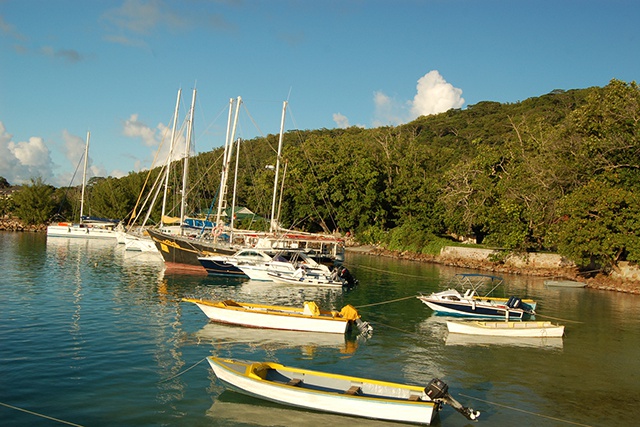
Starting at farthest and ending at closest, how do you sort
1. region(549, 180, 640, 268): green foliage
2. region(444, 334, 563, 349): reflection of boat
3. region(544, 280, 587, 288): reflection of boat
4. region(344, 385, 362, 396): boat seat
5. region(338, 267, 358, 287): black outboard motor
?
region(544, 280, 587, 288): reflection of boat < region(549, 180, 640, 268): green foliage < region(338, 267, 358, 287): black outboard motor < region(444, 334, 563, 349): reflection of boat < region(344, 385, 362, 396): boat seat

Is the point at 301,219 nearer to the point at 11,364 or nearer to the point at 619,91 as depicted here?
the point at 619,91

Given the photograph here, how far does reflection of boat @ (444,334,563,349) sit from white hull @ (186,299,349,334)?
219 inches

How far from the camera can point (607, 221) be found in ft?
152

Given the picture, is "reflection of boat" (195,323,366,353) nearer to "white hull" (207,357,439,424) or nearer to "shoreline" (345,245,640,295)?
"white hull" (207,357,439,424)

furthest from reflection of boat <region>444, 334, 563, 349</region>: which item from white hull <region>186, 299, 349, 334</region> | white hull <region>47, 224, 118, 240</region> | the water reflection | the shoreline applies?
white hull <region>47, 224, 118, 240</region>

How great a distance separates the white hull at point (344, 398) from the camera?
561 inches

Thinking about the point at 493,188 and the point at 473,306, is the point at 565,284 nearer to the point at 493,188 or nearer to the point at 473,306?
the point at 493,188

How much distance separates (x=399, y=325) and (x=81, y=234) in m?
71.5

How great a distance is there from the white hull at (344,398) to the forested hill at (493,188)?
38.5 m

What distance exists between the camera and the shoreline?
47500 mm

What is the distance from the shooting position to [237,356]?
20562 millimetres

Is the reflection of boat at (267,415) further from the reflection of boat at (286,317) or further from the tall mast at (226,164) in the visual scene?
the tall mast at (226,164)

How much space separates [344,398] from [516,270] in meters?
49.5

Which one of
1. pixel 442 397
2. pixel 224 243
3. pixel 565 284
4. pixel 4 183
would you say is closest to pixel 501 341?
pixel 442 397
